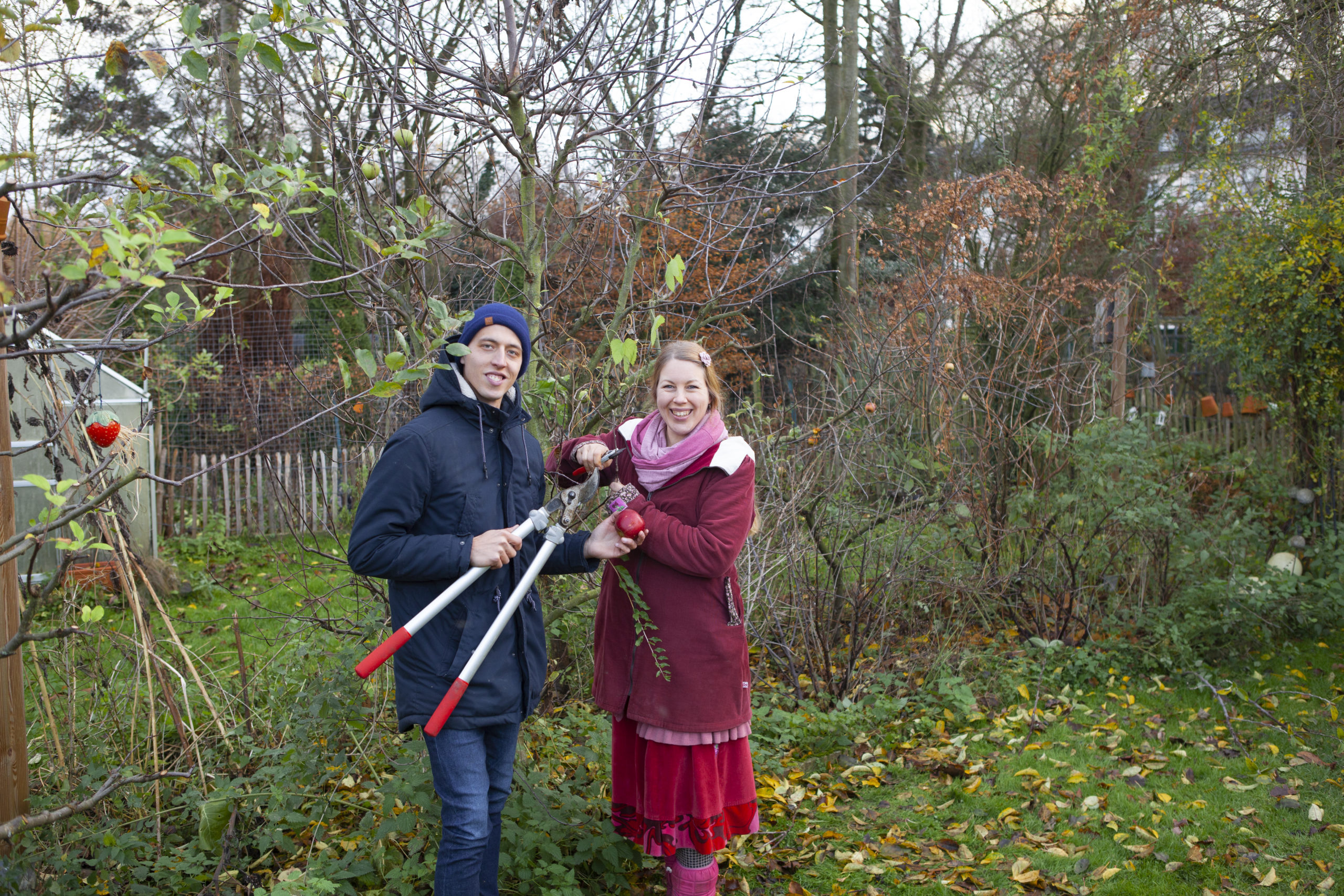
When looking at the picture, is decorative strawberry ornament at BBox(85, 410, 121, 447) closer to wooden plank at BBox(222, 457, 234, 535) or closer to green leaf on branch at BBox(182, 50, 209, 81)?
green leaf on branch at BBox(182, 50, 209, 81)

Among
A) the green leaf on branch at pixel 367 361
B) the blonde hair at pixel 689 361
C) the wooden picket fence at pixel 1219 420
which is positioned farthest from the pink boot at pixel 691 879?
the wooden picket fence at pixel 1219 420

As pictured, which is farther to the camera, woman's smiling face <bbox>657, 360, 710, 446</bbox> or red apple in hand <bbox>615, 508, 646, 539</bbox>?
woman's smiling face <bbox>657, 360, 710, 446</bbox>

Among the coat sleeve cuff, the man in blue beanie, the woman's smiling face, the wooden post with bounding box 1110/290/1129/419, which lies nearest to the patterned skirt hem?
the man in blue beanie

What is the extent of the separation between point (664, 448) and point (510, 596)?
671 mm

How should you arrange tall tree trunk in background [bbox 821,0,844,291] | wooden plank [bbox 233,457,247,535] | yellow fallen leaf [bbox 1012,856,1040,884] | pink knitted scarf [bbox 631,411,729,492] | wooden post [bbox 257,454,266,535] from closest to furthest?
pink knitted scarf [bbox 631,411,729,492] < yellow fallen leaf [bbox 1012,856,1040,884] < wooden plank [bbox 233,457,247,535] < wooden post [bbox 257,454,266,535] < tall tree trunk in background [bbox 821,0,844,291]

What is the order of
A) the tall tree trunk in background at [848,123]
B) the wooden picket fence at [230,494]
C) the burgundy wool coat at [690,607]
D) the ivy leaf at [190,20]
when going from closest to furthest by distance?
the ivy leaf at [190,20], the burgundy wool coat at [690,607], the wooden picket fence at [230,494], the tall tree trunk in background at [848,123]

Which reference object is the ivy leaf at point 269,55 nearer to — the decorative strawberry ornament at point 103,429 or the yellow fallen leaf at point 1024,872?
the decorative strawberry ornament at point 103,429

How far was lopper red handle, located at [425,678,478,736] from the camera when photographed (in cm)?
211

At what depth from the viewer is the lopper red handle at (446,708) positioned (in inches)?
83.1

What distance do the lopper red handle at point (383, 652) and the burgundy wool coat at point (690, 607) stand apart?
0.72 meters

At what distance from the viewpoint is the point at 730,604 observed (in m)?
2.75

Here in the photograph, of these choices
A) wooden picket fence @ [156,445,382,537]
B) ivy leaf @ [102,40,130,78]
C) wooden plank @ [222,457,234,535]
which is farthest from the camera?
wooden plank @ [222,457,234,535]

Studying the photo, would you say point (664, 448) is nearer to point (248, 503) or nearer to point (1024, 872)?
point (1024, 872)

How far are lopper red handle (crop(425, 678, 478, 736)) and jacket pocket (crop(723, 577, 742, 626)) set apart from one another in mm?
876
